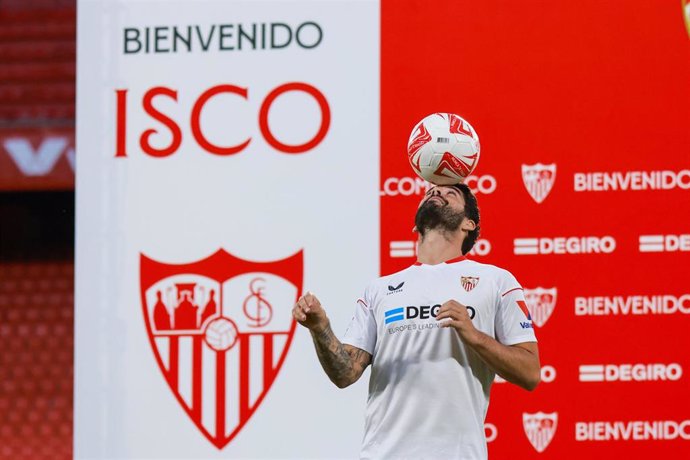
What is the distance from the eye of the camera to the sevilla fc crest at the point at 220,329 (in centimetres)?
456

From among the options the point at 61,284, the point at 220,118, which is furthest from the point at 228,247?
the point at 61,284

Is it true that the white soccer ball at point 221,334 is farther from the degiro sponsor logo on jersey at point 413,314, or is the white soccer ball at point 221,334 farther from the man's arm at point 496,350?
the man's arm at point 496,350

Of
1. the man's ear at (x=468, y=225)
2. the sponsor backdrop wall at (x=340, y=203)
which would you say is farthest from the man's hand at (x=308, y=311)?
the sponsor backdrop wall at (x=340, y=203)

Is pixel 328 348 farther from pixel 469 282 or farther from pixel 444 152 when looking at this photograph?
pixel 444 152

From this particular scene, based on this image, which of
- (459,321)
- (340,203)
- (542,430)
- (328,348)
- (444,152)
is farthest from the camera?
(340,203)

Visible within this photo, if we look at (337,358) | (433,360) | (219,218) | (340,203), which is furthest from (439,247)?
(219,218)

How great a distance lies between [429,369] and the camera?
2996 millimetres

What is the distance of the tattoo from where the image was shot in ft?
9.60

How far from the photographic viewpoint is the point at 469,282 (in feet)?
Answer: 9.93

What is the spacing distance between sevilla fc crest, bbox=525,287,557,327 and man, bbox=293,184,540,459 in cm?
131

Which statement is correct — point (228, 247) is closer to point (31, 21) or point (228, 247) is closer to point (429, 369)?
point (429, 369)

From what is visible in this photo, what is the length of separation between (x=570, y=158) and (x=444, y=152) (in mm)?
1032

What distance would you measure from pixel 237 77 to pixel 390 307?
6.17 feet

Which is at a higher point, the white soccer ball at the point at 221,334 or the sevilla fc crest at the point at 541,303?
the sevilla fc crest at the point at 541,303
